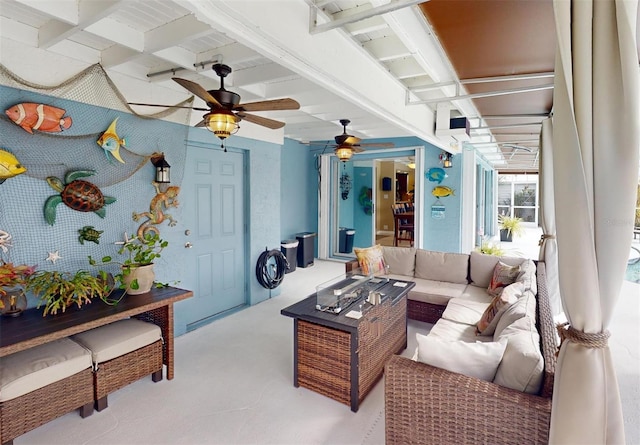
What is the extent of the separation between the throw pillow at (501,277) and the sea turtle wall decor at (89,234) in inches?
149

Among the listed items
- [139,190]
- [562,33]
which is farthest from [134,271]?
[562,33]

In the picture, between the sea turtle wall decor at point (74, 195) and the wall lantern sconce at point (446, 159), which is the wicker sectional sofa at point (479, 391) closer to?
the sea turtle wall decor at point (74, 195)

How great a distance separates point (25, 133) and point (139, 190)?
977mm

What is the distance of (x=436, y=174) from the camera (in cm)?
633

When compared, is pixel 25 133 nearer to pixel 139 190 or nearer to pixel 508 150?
pixel 139 190

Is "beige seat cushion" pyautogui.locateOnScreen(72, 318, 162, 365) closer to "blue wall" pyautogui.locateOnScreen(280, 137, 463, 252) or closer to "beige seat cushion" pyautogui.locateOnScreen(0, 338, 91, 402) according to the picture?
"beige seat cushion" pyautogui.locateOnScreen(0, 338, 91, 402)

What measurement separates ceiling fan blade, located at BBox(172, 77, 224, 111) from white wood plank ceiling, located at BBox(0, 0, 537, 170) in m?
0.34

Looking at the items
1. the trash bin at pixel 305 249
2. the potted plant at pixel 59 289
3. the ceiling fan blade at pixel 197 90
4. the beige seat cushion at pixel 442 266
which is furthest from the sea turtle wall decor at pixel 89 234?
the trash bin at pixel 305 249

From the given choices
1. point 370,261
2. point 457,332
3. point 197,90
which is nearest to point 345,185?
point 370,261

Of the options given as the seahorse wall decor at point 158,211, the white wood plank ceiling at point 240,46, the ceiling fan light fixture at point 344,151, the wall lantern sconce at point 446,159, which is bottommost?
the seahorse wall decor at point 158,211

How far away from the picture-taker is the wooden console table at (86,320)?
1.99 metres

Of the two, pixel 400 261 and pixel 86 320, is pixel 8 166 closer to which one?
pixel 86 320

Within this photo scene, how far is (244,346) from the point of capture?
3479 millimetres

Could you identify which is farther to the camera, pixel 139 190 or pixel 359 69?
pixel 139 190
